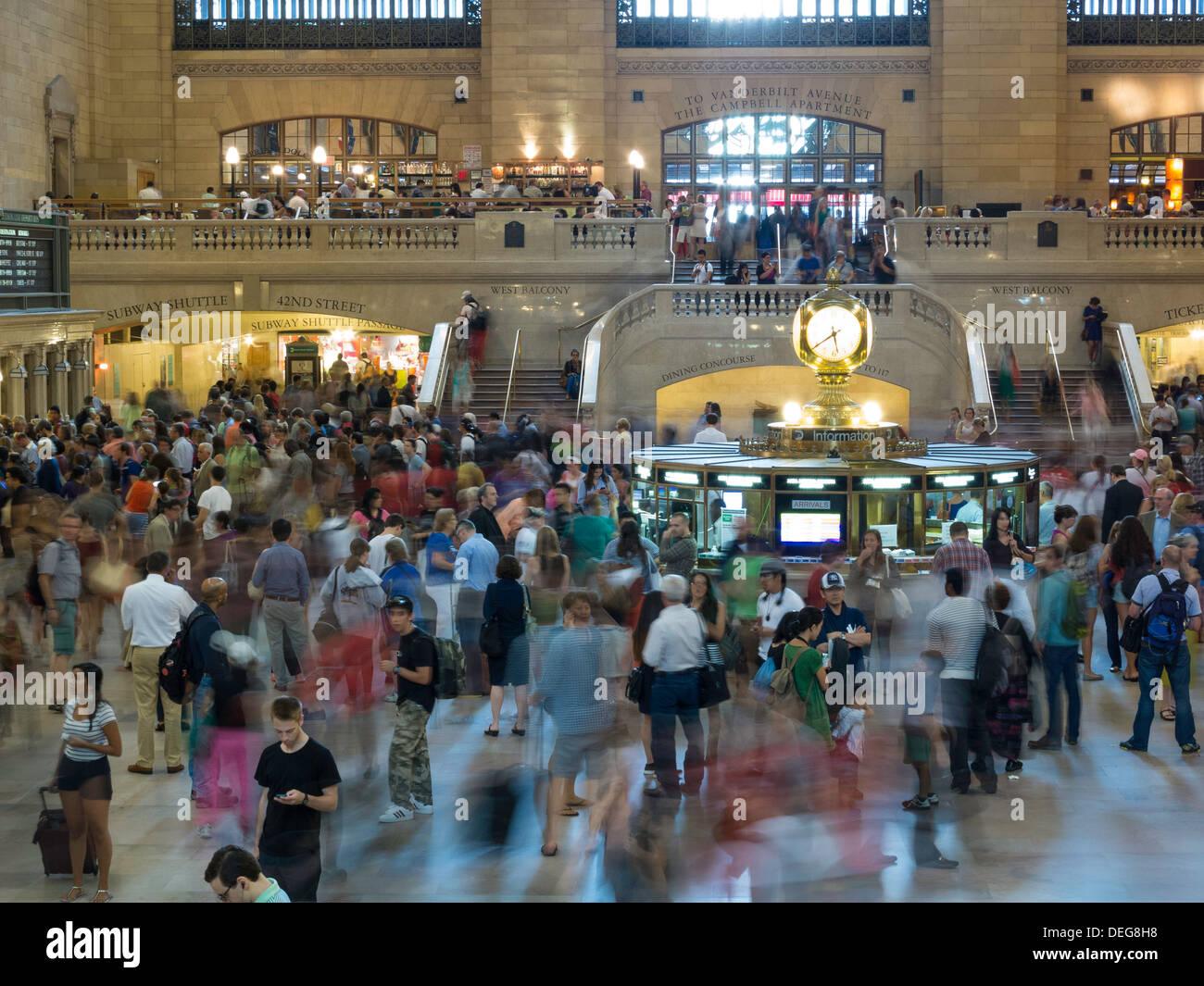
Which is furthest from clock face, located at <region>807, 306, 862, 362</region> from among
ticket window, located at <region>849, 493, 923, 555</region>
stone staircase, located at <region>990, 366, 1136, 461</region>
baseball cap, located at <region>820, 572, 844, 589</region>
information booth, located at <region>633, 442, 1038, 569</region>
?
stone staircase, located at <region>990, 366, 1136, 461</region>

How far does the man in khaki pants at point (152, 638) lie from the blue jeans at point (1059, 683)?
5.97m

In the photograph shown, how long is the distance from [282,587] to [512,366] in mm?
16814

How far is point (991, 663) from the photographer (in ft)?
33.1

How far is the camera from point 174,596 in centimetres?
1104

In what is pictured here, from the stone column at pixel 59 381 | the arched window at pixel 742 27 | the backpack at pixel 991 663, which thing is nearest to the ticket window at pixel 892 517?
the backpack at pixel 991 663

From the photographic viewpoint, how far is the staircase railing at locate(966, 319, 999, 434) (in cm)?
2550

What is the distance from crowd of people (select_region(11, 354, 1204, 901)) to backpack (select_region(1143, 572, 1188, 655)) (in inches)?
0.7

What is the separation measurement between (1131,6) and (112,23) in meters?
23.1

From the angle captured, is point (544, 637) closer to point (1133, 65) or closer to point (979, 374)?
point (979, 374)

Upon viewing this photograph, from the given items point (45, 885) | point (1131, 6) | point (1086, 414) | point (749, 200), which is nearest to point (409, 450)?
point (45, 885)

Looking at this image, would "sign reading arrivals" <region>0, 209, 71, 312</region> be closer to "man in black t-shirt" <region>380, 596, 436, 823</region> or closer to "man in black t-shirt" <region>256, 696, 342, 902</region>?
"man in black t-shirt" <region>380, 596, 436, 823</region>

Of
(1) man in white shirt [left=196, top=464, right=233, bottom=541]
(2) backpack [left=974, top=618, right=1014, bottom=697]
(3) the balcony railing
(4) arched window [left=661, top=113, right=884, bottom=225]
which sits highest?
(4) arched window [left=661, top=113, right=884, bottom=225]

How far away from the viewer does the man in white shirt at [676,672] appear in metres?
9.94

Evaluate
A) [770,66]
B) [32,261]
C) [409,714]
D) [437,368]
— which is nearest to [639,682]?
[409,714]
